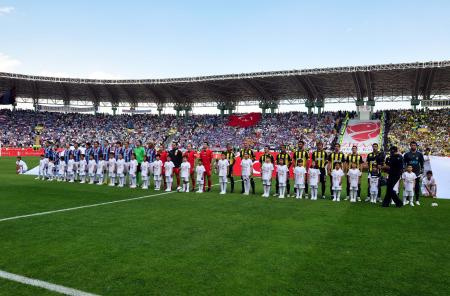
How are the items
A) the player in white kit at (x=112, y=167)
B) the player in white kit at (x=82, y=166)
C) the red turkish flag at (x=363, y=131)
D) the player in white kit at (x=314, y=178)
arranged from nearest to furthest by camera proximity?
the player in white kit at (x=314, y=178), the player in white kit at (x=112, y=167), the player in white kit at (x=82, y=166), the red turkish flag at (x=363, y=131)

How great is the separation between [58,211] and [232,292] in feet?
23.1

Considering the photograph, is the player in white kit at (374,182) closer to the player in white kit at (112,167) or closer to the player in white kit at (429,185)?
the player in white kit at (429,185)

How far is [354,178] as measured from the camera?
12781 millimetres

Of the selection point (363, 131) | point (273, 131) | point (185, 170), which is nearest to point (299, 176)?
point (185, 170)

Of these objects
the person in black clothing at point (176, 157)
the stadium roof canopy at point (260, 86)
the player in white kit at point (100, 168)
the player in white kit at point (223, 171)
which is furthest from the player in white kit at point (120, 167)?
the stadium roof canopy at point (260, 86)

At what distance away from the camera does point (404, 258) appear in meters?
6.11

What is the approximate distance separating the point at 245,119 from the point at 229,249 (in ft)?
153

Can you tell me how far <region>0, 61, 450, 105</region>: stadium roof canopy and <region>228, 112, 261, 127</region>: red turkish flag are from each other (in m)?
2.32

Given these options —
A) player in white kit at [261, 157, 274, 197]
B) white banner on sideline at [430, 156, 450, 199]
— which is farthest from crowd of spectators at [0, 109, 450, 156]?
player in white kit at [261, 157, 274, 197]

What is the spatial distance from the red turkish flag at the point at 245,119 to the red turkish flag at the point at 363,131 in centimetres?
1299

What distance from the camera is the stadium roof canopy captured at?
39.3m

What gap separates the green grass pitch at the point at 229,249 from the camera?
4.93 meters

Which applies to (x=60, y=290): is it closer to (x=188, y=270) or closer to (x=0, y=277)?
(x=0, y=277)

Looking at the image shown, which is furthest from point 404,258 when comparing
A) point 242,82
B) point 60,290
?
point 242,82
